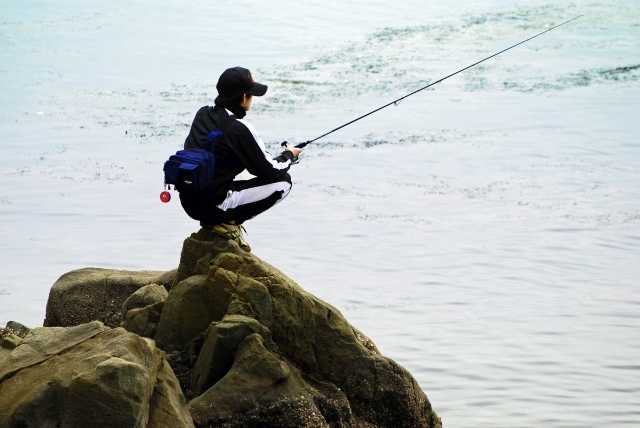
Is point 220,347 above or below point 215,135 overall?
below

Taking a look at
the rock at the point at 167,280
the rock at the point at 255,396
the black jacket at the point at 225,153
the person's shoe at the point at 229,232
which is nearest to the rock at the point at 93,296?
the rock at the point at 167,280

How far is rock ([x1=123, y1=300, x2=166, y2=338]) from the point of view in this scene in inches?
275

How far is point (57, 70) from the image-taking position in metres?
22.0

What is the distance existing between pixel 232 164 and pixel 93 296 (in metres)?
2.10

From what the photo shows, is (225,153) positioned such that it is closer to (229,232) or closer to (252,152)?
(252,152)

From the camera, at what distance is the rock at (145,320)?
6988mm

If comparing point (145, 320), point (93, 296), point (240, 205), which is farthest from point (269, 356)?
point (93, 296)

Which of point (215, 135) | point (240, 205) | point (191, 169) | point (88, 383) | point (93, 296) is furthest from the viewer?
point (93, 296)

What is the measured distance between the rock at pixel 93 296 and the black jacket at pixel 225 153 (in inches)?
61.6

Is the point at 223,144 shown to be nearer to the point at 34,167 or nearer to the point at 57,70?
the point at 34,167

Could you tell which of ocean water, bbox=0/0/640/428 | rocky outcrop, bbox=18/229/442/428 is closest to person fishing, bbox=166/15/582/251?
rocky outcrop, bbox=18/229/442/428

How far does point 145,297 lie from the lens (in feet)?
25.4

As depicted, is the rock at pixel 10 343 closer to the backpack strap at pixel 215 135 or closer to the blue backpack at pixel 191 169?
the blue backpack at pixel 191 169

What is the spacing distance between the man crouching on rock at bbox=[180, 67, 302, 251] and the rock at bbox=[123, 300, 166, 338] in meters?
0.59
